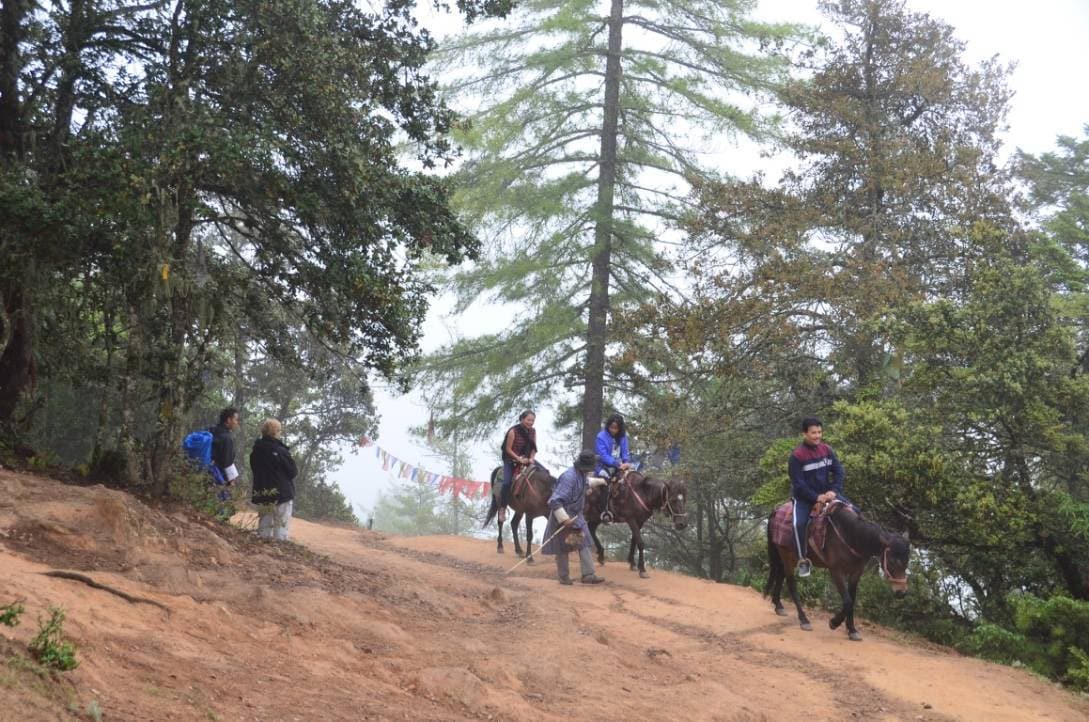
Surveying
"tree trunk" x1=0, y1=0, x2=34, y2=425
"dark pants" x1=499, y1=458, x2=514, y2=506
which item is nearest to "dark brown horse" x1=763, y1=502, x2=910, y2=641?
"dark pants" x1=499, y1=458, x2=514, y2=506

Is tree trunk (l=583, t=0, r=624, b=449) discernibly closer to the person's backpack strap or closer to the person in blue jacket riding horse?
the person in blue jacket riding horse

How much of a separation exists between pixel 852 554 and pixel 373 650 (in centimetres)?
600

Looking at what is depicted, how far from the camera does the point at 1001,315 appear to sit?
13.5 metres

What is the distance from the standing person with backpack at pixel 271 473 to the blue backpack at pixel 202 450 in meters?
0.78

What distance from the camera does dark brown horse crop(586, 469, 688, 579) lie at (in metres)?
14.7

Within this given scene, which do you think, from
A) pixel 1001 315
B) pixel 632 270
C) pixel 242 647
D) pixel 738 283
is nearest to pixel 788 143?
pixel 738 283

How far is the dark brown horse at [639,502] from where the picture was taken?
48.3ft

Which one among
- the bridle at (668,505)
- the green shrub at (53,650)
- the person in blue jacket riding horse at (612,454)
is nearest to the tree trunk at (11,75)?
the green shrub at (53,650)

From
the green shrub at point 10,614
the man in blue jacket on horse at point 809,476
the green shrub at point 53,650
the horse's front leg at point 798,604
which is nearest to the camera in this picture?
the green shrub at point 53,650

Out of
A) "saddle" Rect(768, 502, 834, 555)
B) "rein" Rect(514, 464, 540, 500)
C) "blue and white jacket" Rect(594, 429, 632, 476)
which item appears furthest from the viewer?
"rein" Rect(514, 464, 540, 500)

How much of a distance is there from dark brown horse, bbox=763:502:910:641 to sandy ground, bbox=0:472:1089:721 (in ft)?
1.57

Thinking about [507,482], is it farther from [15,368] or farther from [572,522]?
[15,368]

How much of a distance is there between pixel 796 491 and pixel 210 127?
8191mm

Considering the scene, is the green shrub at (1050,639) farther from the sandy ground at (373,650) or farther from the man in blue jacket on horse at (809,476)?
the man in blue jacket on horse at (809,476)
